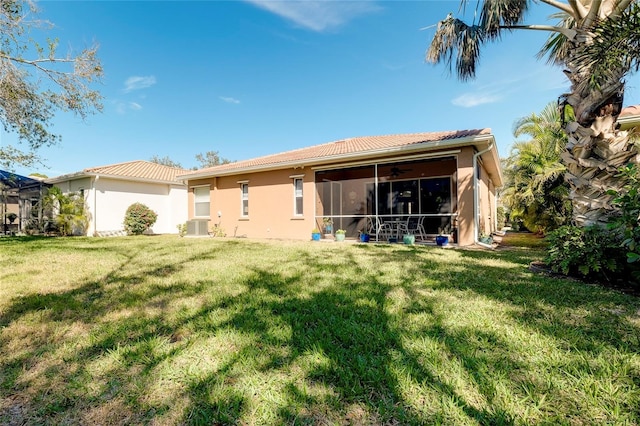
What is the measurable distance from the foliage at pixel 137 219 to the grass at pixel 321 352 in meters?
12.7

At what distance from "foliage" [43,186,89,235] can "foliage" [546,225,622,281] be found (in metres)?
19.9

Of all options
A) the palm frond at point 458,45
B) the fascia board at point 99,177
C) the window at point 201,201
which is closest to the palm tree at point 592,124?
the palm frond at point 458,45

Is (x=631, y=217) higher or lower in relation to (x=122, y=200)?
lower

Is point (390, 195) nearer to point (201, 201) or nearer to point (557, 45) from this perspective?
point (557, 45)

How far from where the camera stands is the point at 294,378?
79.7 inches

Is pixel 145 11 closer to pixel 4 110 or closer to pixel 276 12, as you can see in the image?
pixel 276 12

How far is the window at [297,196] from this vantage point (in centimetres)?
1239

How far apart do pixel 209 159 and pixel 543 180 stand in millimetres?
53144

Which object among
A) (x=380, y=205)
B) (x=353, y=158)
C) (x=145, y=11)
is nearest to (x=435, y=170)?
(x=380, y=205)

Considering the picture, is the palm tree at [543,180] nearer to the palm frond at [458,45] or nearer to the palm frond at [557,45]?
the palm frond at [557,45]

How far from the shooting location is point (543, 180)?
9883 millimetres

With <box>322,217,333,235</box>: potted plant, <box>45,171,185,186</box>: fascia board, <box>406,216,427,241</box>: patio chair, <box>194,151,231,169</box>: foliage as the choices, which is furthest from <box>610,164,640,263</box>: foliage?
<box>194,151,231,169</box>: foliage

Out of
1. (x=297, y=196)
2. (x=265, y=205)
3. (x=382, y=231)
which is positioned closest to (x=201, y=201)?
(x=265, y=205)

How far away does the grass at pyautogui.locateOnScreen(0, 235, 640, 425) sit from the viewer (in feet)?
5.69
